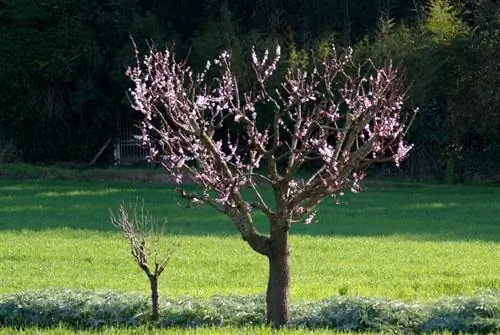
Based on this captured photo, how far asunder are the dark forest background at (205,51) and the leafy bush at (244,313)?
25.6 metres

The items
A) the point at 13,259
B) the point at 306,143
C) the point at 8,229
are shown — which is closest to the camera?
the point at 306,143

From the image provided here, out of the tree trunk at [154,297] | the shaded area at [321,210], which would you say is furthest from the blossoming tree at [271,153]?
the shaded area at [321,210]

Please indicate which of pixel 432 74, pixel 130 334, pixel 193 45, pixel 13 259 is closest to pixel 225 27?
pixel 193 45

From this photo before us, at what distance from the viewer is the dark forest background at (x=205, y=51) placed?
36000mm

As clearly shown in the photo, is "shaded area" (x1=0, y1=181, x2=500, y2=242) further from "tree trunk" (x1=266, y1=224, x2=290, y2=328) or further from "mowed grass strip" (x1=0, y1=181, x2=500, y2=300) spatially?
"tree trunk" (x1=266, y1=224, x2=290, y2=328)

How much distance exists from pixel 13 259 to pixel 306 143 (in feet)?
31.2

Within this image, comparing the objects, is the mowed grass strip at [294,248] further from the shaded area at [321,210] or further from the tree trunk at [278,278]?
the tree trunk at [278,278]

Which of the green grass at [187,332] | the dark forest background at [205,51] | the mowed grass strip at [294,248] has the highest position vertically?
the dark forest background at [205,51]

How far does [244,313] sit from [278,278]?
0.98 metres

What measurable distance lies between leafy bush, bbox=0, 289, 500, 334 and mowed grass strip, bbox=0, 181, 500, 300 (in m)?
1.59

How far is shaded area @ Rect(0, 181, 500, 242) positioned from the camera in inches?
884

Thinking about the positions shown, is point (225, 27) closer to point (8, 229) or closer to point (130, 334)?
point (8, 229)

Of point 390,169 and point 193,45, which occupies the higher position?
point 193,45

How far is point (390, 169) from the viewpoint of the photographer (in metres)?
36.3
